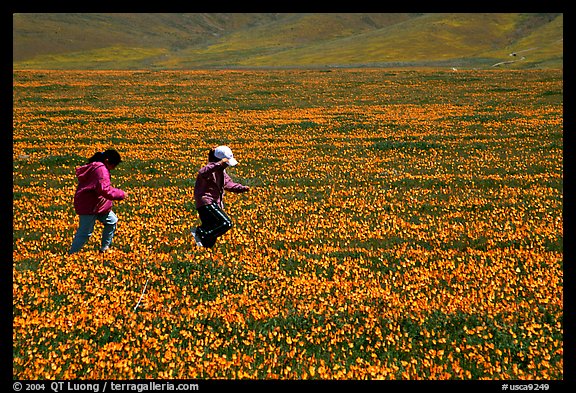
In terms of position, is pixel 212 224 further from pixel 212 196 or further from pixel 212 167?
pixel 212 167

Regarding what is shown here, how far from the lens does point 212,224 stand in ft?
35.3

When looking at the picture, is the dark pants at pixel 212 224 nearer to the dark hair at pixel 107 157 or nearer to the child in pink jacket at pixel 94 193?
the child in pink jacket at pixel 94 193

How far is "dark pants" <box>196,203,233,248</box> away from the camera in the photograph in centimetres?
1066

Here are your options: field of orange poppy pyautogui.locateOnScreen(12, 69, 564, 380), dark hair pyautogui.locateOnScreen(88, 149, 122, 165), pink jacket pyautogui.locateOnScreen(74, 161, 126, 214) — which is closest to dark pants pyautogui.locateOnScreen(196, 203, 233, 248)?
field of orange poppy pyautogui.locateOnScreen(12, 69, 564, 380)

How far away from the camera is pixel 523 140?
2525 centimetres

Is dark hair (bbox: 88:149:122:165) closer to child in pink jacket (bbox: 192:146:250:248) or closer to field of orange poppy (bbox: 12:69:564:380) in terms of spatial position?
child in pink jacket (bbox: 192:146:250:248)

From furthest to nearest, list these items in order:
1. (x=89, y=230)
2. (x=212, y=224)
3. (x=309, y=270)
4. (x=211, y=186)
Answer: (x=211, y=186), (x=212, y=224), (x=89, y=230), (x=309, y=270)

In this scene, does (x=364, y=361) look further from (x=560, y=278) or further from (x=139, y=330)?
(x=560, y=278)

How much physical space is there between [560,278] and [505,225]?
3.25 m

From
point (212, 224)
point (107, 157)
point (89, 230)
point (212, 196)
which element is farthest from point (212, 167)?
point (89, 230)

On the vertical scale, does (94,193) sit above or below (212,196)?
above

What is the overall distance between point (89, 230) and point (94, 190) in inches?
32.6

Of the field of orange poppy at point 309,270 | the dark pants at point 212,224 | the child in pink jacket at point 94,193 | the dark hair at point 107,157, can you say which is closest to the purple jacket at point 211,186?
the dark pants at point 212,224

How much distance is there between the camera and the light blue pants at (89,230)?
34.0ft
